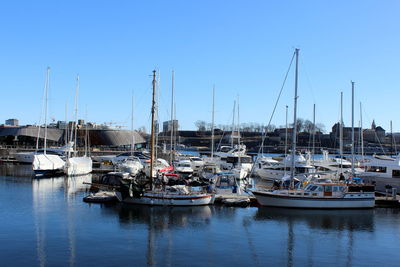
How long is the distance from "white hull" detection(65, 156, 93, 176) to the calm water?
58.5 ft

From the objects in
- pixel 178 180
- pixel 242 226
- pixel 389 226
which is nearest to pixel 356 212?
pixel 389 226

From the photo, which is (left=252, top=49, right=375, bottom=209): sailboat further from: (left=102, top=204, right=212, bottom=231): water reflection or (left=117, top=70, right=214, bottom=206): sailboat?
(left=102, top=204, right=212, bottom=231): water reflection

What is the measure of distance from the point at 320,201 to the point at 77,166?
3389cm

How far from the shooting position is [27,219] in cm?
2617

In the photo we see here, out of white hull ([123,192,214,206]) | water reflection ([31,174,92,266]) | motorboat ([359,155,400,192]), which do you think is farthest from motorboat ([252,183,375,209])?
water reflection ([31,174,92,266])

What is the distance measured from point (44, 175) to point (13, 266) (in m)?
35.8

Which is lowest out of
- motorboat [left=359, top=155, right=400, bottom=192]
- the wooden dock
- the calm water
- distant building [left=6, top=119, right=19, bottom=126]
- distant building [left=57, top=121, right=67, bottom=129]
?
the calm water

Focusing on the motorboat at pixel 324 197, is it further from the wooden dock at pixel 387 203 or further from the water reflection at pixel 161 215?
the water reflection at pixel 161 215

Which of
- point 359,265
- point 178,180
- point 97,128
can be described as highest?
point 97,128

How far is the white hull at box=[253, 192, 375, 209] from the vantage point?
31406 millimetres

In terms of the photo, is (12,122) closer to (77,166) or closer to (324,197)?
(77,166)

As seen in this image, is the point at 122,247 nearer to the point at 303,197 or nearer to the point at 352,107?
the point at 303,197

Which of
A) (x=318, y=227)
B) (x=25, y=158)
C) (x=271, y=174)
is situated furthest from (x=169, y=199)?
(x=25, y=158)

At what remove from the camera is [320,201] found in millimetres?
31422
